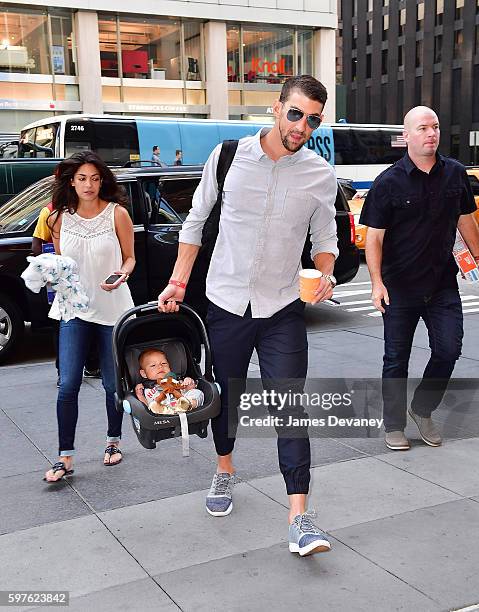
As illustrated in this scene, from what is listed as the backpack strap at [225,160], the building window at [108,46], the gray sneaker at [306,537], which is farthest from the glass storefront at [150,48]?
the gray sneaker at [306,537]

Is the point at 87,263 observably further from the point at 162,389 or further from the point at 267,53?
the point at 267,53

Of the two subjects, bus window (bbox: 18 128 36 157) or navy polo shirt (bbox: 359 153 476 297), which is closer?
navy polo shirt (bbox: 359 153 476 297)

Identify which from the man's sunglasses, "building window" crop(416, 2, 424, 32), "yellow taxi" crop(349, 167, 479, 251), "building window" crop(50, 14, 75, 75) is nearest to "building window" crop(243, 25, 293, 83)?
"building window" crop(50, 14, 75, 75)

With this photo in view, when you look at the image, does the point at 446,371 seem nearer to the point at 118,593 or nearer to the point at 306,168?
the point at 306,168

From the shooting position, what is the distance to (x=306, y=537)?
3404mm

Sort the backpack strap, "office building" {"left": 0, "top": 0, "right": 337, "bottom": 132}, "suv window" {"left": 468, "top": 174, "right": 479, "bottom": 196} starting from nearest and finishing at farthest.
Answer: the backpack strap < "suv window" {"left": 468, "top": 174, "right": 479, "bottom": 196} < "office building" {"left": 0, "top": 0, "right": 337, "bottom": 132}

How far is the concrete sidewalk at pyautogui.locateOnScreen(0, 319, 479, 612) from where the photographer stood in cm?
316

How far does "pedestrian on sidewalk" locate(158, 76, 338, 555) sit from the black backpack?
0.08 ft

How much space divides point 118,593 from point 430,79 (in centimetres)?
7203

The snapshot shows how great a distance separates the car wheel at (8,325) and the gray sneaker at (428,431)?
430 cm

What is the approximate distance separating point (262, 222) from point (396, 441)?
2.03 meters

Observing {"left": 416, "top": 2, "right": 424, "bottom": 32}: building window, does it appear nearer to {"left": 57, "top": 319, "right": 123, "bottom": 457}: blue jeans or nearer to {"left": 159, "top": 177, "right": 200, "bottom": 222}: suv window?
{"left": 159, "top": 177, "right": 200, "bottom": 222}: suv window

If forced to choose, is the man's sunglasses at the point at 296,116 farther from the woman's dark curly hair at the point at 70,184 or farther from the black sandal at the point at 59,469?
the black sandal at the point at 59,469

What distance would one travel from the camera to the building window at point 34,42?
2830 cm
